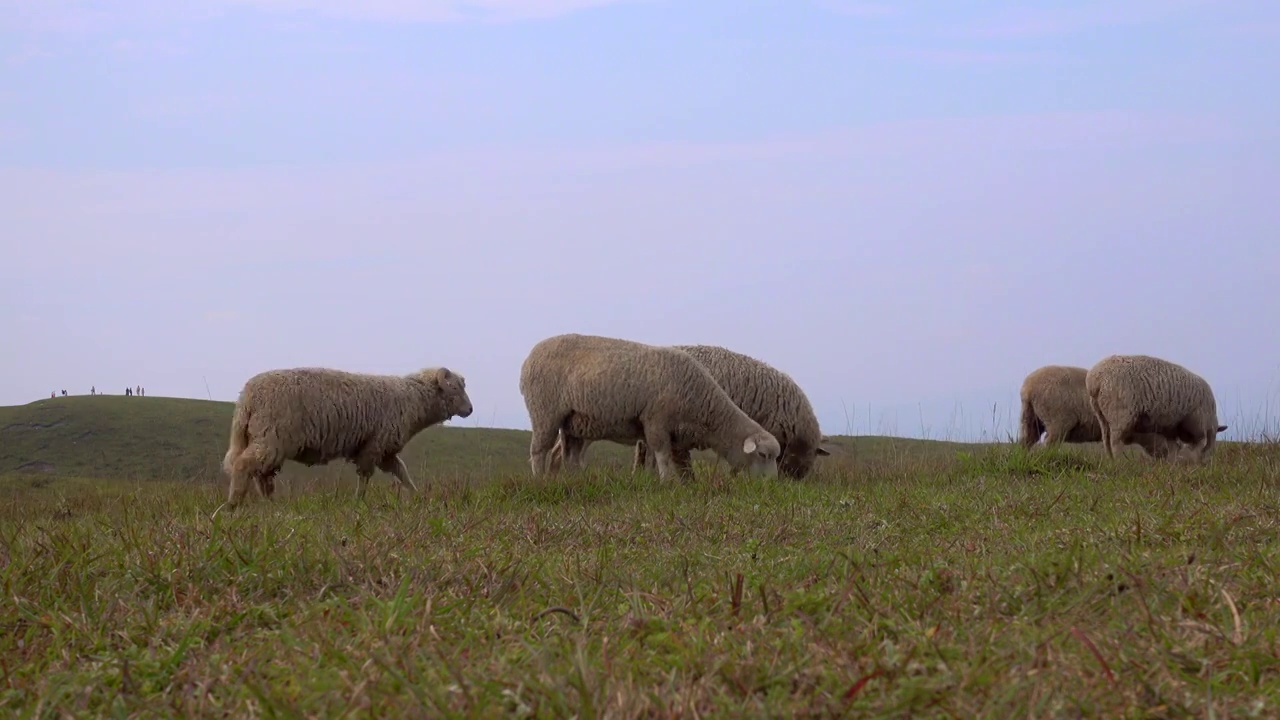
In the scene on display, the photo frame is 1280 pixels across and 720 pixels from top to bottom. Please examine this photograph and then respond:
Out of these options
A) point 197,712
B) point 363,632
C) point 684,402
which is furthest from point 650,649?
point 684,402

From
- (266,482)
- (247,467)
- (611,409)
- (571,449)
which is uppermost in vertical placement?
(611,409)

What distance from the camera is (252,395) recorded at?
36.1 feet

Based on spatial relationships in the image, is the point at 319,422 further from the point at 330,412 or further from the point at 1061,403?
the point at 1061,403

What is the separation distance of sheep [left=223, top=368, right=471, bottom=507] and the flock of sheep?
0.01 metres

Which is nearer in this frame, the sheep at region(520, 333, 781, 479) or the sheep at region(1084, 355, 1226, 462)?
the sheep at region(520, 333, 781, 479)

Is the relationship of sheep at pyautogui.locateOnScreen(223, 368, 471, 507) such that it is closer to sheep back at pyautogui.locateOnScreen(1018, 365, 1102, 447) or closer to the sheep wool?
the sheep wool

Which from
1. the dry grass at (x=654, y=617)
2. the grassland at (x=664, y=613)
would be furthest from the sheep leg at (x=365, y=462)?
the dry grass at (x=654, y=617)

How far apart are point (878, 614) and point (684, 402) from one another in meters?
8.29

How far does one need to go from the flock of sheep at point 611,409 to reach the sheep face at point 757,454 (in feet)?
0.04

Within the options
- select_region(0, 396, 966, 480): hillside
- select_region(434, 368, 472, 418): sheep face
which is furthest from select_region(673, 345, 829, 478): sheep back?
select_region(0, 396, 966, 480): hillside

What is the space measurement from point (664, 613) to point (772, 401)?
9622 millimetres

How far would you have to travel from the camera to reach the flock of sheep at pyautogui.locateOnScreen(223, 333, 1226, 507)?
11141mm

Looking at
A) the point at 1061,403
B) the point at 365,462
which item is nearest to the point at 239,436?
the point at 365,462

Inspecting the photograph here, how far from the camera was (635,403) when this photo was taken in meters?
11.5
